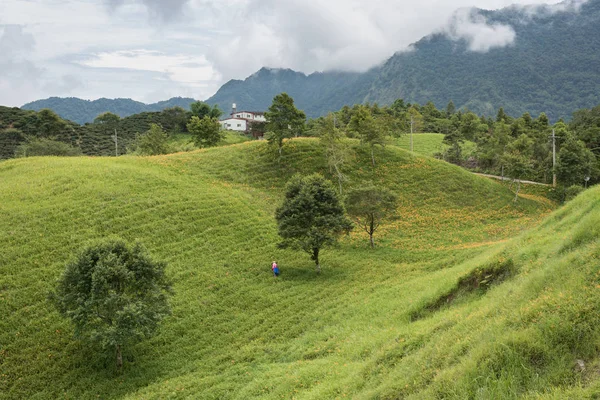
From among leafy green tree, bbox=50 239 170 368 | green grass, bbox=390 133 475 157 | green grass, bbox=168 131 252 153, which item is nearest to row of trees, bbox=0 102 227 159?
green grass, bbox=168 131 252 153

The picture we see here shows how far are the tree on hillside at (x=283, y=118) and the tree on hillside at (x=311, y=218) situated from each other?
22.9 m

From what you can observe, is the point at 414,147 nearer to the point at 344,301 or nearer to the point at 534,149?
the point at 534,149

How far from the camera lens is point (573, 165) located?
171 feet

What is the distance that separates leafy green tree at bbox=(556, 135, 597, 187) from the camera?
171 feet

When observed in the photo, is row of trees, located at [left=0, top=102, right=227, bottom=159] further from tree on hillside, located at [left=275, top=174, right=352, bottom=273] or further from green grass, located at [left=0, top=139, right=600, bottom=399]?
tree on hillside, located at [left=275, top=174, right=352, bottom=273]

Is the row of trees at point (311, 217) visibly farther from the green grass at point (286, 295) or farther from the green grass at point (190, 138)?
the green grass at point (190, 138)

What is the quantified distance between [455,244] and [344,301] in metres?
17.5

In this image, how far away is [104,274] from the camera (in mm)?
16594

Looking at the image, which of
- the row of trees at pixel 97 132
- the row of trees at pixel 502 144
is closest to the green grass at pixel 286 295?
the row of trees at pixel 502 144

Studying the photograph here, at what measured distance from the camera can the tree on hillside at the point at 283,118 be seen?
4956 cm

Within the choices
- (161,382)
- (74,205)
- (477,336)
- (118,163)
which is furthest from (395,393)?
(118,163)

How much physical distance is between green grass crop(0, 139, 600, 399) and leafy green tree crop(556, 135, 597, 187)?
11.2m

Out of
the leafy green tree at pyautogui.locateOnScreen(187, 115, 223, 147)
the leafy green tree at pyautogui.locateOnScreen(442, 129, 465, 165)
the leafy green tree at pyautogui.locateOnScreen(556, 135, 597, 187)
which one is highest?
the leafy green tree at pyautogui.locateOnScreen(187, 115, 223, 147)

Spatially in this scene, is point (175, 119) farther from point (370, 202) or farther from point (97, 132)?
point (370, 202)
